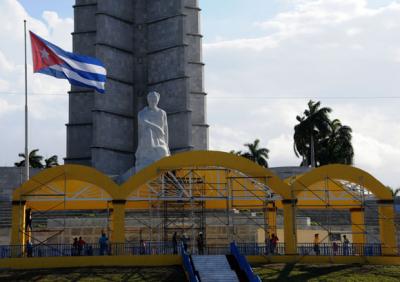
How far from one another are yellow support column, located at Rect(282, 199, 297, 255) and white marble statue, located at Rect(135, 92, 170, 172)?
15.9 m

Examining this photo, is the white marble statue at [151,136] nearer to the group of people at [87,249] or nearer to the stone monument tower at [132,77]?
the stone monument tower at [132,77]

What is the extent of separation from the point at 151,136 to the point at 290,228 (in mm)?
17667

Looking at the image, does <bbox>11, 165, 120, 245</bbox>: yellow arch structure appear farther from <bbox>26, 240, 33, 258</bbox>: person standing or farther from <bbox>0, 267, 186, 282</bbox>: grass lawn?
<bbox>0, 267, 186, 282</bbox>: grass lawn

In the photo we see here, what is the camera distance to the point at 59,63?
3716 centimetres

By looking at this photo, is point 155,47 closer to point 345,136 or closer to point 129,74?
point 129,74

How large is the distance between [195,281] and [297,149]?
46829 mm

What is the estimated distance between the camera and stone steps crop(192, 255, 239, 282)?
2900cm

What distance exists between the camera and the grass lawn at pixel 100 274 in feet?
97.0

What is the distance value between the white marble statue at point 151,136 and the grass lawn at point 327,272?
728 inches

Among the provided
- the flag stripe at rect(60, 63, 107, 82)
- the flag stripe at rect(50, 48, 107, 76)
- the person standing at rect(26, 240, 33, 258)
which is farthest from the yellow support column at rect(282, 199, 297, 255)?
the flag stripe at rect(50, 48, 107, 76)

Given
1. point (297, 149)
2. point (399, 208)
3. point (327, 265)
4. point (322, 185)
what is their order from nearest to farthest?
point (327, 265) < point (322, 185) < point (399, 208) < point (297, 149)

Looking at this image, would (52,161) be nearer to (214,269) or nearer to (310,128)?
(310,128)

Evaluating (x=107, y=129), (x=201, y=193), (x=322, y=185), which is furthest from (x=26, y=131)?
(x=107, y=129)

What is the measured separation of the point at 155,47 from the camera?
211 ft
